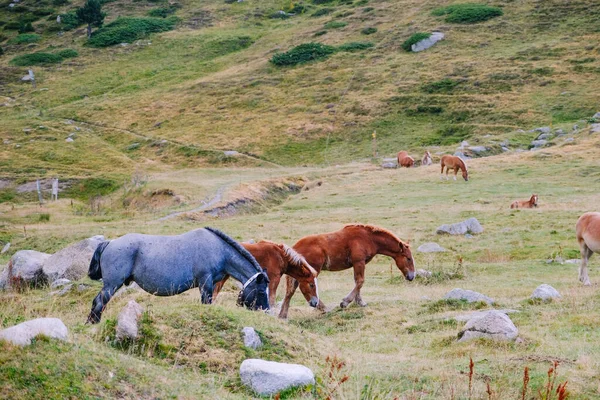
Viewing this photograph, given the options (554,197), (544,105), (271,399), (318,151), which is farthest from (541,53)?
(271,399)

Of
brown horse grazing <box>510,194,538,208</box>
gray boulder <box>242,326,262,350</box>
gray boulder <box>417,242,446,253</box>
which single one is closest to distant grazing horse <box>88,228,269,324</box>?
gray boulder <box>242,326,262,350</box>

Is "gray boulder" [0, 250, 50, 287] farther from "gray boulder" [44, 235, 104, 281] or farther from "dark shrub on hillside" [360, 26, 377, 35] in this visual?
"dark shrub on hillside" [360, 26, 377, 35]

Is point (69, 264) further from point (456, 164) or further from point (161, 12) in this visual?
point (161, 12)

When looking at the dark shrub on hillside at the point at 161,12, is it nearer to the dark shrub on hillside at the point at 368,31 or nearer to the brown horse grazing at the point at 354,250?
the dark shrub on hillside at the point at 368,31

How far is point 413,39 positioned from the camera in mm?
93750

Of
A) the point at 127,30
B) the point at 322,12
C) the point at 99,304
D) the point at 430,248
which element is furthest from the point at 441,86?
the point at 99,304

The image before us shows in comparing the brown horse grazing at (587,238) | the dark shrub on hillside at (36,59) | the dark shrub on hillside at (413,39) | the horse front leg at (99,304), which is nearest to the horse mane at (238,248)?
the horse front leg at (99,304)

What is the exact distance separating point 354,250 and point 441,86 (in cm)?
6806

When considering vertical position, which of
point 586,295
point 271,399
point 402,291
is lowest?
point 402,291

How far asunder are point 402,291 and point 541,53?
74610 millimetres

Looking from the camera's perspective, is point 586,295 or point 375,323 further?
point 586,295

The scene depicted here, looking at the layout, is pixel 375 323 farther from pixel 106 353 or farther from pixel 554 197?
pixel 554 197

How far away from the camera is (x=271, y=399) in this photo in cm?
762

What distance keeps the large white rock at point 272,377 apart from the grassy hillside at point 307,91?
55306mm
